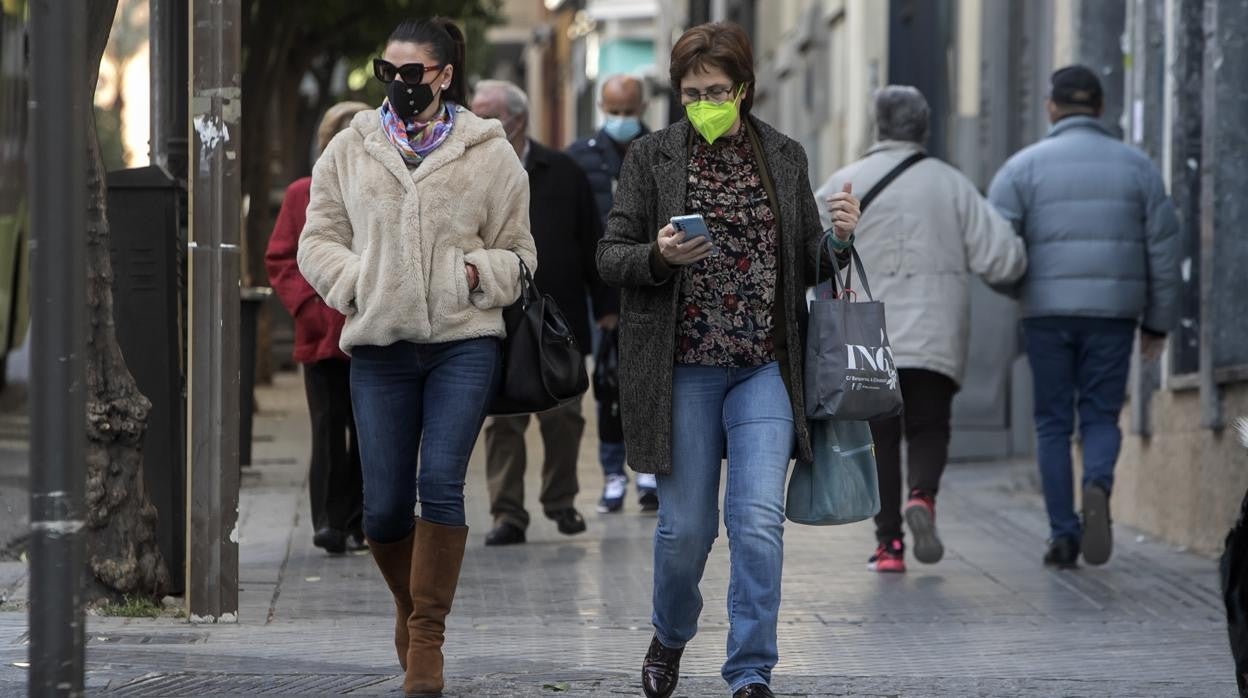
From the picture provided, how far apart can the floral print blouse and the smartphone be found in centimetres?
31

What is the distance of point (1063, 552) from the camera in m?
8.89

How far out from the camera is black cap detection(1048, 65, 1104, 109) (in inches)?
356

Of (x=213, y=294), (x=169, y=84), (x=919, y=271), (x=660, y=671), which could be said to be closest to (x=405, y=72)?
(x=213, y=294)

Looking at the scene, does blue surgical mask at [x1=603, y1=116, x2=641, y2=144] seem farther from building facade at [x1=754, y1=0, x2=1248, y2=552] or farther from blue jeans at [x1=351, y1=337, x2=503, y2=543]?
blue jeans at [x1=351, y1=337, x2=503, y2=543]

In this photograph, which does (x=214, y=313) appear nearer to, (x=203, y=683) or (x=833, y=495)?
(x=203, y=683)

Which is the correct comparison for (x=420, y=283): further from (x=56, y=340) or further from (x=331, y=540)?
(x=331, y=540)

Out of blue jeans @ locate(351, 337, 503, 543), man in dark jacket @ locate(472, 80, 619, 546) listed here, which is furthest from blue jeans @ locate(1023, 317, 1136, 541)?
blue jeans @ locate(351, 337, 503, 543)

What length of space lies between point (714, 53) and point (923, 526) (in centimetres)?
351

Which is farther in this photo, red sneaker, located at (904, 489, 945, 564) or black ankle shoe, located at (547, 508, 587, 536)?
black ankle shoe, located at (547, 508, 587, 536)

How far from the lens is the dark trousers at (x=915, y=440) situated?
8.67 metres

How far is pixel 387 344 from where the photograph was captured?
5.63 m

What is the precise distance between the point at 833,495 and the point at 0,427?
466 inches

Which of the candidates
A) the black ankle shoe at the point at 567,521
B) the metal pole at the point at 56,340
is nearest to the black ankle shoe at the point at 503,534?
the black ankle shoe at the point at 567,521

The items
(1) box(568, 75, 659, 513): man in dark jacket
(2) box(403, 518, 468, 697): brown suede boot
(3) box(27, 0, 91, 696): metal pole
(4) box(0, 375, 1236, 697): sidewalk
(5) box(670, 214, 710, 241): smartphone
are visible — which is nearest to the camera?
(3) box(27, 0, 91, 696): metal pole
